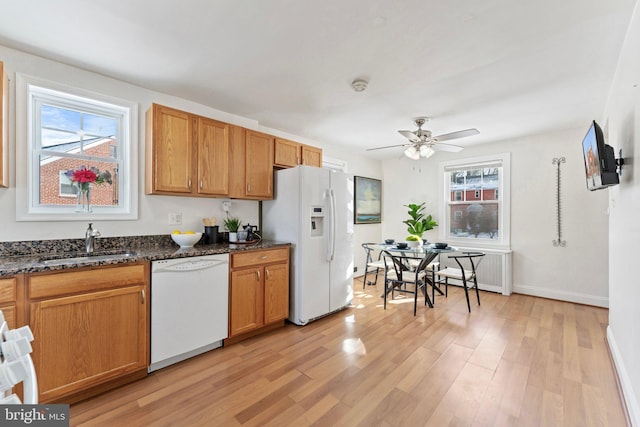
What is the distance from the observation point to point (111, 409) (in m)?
1.86

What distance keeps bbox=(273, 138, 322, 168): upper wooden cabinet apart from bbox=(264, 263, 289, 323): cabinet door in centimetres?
131

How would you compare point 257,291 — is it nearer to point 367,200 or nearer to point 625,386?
point 625,386

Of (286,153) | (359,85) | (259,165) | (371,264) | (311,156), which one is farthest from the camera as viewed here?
(371,264)

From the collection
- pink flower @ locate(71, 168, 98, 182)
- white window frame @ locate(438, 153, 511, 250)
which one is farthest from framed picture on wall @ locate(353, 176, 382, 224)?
pink flower @ locate(71, 168, 98, 182)

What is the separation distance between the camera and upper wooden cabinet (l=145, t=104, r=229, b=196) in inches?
103

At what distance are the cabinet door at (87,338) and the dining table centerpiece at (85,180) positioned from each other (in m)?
0.98

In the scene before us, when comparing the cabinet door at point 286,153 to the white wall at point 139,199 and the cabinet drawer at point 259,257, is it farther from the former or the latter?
the cabinet drawer at point 259,257

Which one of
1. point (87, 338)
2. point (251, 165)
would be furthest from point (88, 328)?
point (251, 165)

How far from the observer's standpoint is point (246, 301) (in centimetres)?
283

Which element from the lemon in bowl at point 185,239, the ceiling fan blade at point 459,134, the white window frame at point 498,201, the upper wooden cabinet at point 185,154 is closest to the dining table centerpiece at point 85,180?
the upper wooden cabinet at point 185,154

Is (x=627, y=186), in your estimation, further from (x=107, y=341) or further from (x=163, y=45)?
(x=107, y=341)

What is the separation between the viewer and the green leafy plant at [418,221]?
16.8 ft

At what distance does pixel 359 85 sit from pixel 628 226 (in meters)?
2.25

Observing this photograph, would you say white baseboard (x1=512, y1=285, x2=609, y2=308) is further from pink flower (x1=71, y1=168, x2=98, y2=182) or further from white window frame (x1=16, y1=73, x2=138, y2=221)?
pink flower (x1=71, y1=168, x2=98, y2=182)
